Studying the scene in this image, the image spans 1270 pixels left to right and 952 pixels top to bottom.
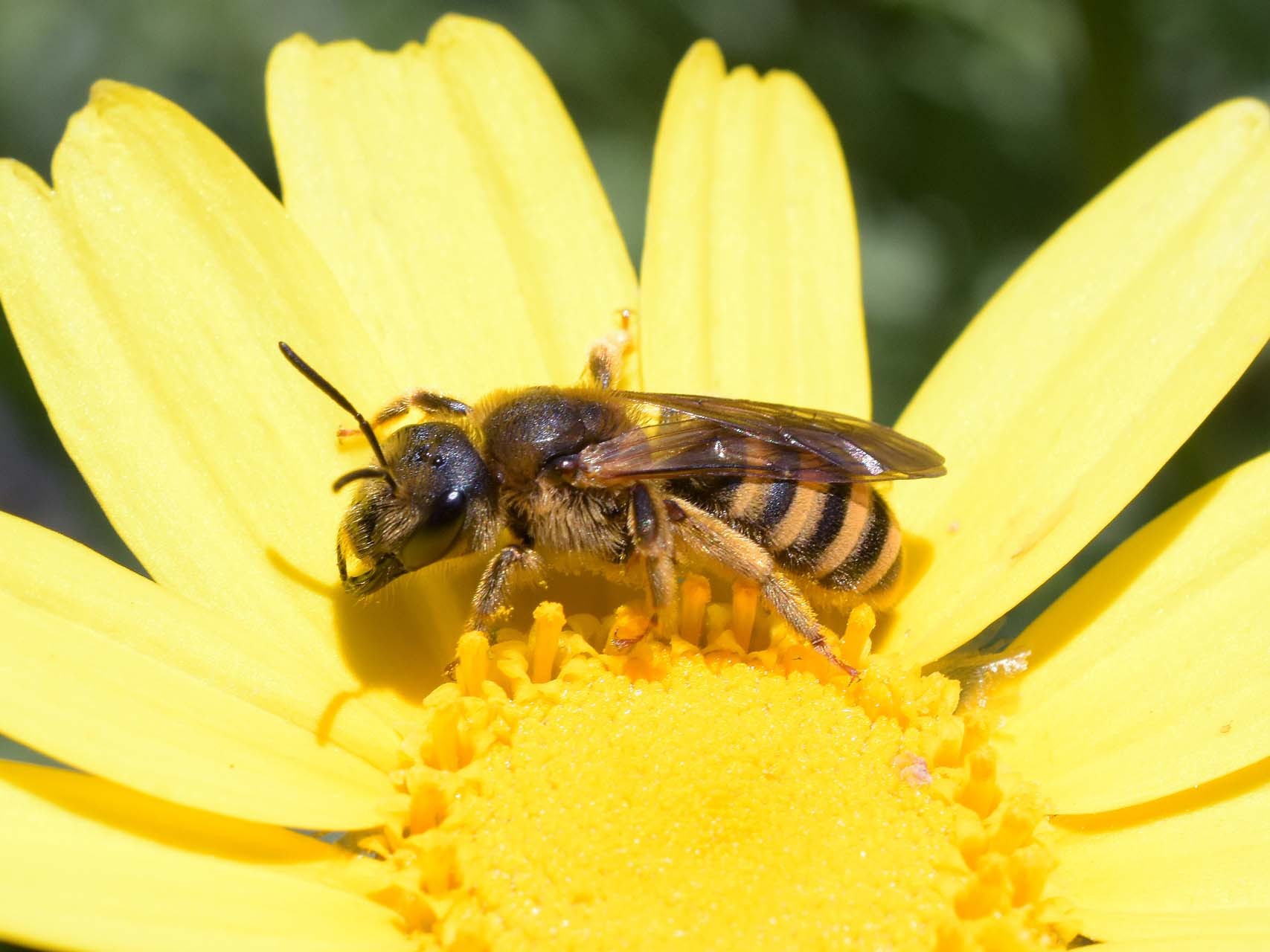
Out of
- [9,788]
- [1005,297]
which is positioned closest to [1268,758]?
[1005,297]

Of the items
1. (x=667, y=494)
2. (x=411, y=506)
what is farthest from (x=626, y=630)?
(x=411, y=506)

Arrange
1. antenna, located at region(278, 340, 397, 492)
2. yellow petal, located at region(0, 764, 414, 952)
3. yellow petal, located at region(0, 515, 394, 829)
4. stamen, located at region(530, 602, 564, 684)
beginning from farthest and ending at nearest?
stamen, located at region(530, 602, 564, 684) → antenna, located at region(278, 340, 397, 492) → yellow petal, located at region(0, 515, 394, 829) → yellow petal, located at region(0, 764, 414, 952)

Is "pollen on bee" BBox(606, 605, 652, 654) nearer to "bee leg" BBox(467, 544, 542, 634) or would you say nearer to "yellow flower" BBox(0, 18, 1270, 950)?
"yellow flower" BBox(0, 18, 1270, 950)

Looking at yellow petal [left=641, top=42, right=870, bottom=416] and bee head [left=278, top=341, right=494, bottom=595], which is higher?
yellow petal [left=641, top=42, right=870, bottom=416]

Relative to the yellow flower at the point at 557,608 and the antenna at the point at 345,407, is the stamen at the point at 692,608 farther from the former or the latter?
the antenna at the point at 345,407

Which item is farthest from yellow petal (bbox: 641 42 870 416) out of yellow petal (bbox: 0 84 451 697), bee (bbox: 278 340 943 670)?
yellow petal (bbox: 0 84 451 697)

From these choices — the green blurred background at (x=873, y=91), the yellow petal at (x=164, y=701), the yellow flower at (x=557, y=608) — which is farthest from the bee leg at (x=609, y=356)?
the green blurred background at (x=873, y=91)

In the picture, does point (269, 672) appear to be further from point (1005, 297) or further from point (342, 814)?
point (1005, 297)

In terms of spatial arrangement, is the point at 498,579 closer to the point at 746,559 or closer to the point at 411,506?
the point at 411,506
